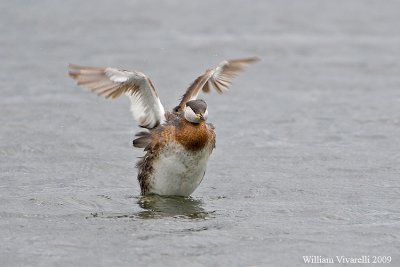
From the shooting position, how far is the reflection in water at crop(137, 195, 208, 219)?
11.7 meters

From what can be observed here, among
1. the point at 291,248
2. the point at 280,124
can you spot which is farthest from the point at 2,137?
the point at 291,248

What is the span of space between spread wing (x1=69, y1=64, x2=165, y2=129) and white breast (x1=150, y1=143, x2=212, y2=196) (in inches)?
27.1

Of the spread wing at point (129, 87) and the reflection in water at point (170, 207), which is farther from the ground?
the spread wing at point (129, 87)

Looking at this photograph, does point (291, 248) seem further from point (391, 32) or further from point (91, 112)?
point (391, 32)

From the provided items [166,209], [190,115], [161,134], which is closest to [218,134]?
[161,134]

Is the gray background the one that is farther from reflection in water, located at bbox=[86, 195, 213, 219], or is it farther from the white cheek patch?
the white cheek patch

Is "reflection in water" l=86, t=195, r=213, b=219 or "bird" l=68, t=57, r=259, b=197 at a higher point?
"bird" l=68, t=57, r=259, b=197

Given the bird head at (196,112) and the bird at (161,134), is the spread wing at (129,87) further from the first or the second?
the bird head at (196,112)

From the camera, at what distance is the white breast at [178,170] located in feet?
39.8

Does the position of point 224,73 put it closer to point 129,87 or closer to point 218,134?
point 218,134

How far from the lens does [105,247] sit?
10039 mm

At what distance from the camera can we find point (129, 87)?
1262cm

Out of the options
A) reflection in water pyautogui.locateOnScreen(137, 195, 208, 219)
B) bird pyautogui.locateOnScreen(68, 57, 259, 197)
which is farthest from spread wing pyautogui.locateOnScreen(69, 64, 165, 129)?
reflection in water pyautogui.locateOnScreen(137, 195, 208, 219)

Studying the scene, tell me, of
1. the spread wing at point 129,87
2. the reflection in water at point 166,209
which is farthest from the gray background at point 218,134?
the spread wing at point 129,87
